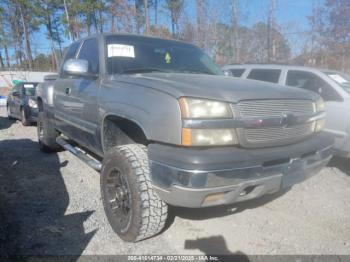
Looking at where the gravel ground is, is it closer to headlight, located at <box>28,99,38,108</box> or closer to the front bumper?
the front bumper

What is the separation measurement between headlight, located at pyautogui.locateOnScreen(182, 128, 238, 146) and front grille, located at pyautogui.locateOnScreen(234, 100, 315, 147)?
0.27ft

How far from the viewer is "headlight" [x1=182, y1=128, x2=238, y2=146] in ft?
6.81

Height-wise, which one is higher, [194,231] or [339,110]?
[339,110]

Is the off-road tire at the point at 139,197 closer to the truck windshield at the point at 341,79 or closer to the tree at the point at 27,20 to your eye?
the truck windshield at the point at 341,79

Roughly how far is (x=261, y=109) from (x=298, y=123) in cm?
46

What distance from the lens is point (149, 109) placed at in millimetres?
2273

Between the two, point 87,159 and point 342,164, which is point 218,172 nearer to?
point 87,159

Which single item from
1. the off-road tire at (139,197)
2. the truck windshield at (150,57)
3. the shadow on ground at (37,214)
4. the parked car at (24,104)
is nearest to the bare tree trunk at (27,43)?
the parked car at (24,104)

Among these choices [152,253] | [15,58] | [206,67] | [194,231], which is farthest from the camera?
[15,58]

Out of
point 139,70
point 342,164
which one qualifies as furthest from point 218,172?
point 342,164

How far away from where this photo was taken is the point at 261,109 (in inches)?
89.4

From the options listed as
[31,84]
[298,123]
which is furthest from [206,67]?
[31,84]

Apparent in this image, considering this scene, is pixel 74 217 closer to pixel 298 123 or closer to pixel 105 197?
pixel 105 197

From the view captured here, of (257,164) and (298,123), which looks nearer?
(257,164)
